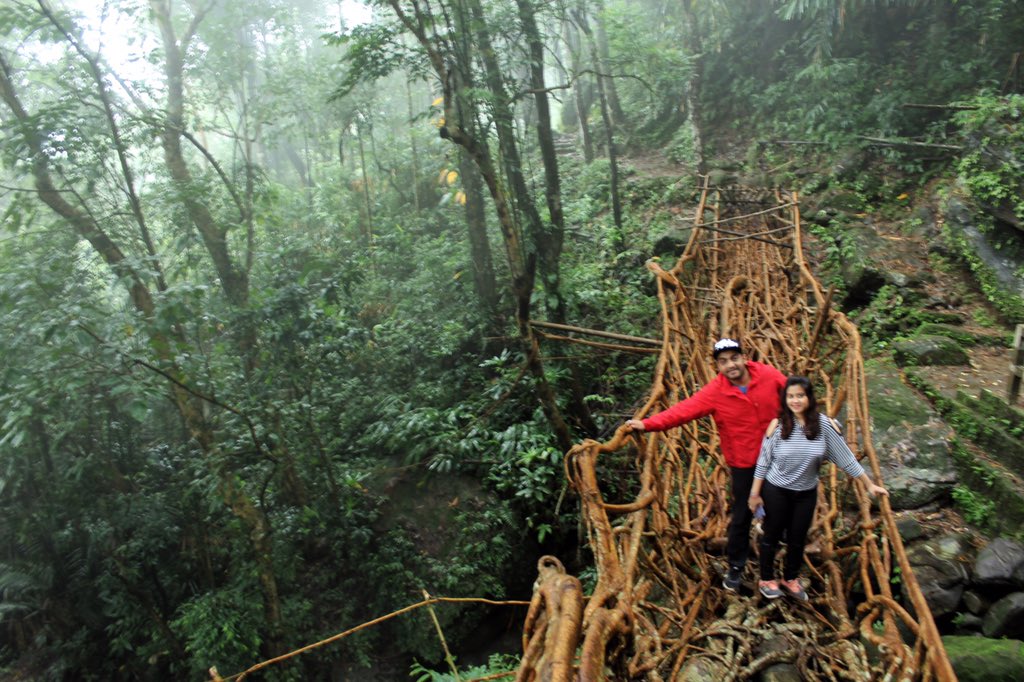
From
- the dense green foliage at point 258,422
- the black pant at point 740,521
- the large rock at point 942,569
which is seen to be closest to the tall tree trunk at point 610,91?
the dense green foliage at point 258,422

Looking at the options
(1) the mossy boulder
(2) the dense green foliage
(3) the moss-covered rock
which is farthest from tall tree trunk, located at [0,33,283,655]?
(3) the moss-covered rock

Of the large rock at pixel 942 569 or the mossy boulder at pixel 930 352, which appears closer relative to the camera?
the large rock at pixel 942 569

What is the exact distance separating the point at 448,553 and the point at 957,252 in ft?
22.0

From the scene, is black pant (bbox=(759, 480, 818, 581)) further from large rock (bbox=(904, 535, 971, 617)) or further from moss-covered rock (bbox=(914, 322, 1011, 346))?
moss-covered rock (bbox=(914, 322, 1011, 346))

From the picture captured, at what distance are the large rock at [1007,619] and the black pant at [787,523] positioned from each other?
138cm

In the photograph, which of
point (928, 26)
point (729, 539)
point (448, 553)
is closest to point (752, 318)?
point (729, 539)

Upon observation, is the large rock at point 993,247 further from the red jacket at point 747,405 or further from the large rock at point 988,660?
the red jacket at point 747,405

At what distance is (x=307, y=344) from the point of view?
512cm

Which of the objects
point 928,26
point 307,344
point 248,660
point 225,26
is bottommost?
point 248,660

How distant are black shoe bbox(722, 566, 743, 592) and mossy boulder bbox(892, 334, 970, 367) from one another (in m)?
3.95

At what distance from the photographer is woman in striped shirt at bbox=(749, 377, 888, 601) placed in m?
2.54

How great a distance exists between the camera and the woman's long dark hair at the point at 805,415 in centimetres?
253

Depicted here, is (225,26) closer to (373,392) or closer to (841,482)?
(373,392)

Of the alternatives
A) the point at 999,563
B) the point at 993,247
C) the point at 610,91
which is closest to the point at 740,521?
the point at 999,563
